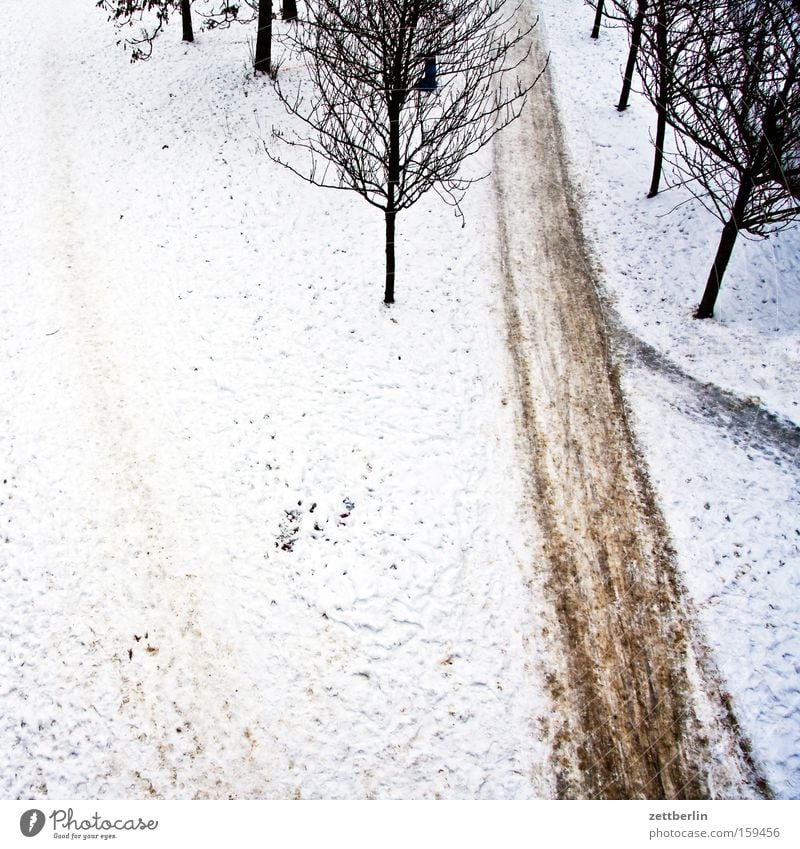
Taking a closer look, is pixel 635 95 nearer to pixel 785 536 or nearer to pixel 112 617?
pixel 785 536

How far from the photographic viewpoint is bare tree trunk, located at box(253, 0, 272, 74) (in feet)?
65.8

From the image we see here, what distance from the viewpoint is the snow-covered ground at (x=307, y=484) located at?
7984mm

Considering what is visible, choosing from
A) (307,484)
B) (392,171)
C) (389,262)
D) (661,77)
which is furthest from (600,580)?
(661,77)

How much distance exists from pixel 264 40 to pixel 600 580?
2136 cm

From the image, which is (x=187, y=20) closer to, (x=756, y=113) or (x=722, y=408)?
(x=756, y=113)

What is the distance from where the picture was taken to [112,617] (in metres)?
9.01

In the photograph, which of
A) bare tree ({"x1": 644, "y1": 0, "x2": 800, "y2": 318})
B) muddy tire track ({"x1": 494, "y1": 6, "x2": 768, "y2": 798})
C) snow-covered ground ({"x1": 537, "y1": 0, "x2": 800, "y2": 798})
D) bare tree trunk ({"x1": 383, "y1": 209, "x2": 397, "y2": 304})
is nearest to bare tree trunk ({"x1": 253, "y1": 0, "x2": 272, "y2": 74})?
snow-covered ground ({"x1": 537, "y1": 0, "x2": 800, "y2": 798})

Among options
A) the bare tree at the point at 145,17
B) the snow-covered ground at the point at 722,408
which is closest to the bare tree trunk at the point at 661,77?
the snow-covered ground at the point at 722,408

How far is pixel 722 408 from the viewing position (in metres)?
11.8

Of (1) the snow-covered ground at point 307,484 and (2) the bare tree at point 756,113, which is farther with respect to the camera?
(2) the bare tree at point 756,113

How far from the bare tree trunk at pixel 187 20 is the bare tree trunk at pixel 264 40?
397cm

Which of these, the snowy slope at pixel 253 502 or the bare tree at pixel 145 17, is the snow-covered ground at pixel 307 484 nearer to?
the snowy slope at pixel 253 502

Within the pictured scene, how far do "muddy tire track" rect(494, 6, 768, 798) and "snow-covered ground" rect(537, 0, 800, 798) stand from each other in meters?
0.43

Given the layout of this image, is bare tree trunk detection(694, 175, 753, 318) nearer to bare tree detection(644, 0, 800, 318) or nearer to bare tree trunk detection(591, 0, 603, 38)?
bare tree detection(644, 0, 800, 318)
